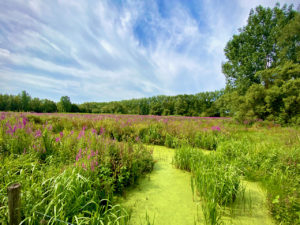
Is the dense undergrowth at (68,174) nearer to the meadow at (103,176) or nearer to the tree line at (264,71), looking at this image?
the meadow at (103,176)

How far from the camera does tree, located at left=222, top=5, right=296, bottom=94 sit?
45.1 ft

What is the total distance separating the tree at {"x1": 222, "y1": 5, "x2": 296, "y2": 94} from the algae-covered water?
14.7m

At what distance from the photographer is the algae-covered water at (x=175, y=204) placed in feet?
5.99

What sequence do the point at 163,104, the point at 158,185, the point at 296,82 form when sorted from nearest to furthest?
the point at 158,185
the point at 296,82
the point at 163,104

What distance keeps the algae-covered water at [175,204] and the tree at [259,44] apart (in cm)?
1466

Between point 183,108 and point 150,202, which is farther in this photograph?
point 183,108

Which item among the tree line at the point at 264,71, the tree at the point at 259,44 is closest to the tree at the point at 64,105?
the tree line at the point at 264,71

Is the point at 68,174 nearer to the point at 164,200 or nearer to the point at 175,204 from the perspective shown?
the point at 164,200

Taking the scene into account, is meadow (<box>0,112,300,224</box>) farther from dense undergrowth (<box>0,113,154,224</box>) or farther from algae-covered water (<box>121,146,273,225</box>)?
algae-covered water (<box>121,146,273,225</box>)

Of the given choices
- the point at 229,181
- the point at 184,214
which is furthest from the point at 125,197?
the point at 229,181

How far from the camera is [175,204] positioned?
213 cm

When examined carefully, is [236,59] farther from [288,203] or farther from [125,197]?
[125,197]

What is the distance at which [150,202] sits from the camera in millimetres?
2174

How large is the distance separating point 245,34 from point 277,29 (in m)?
2.79
